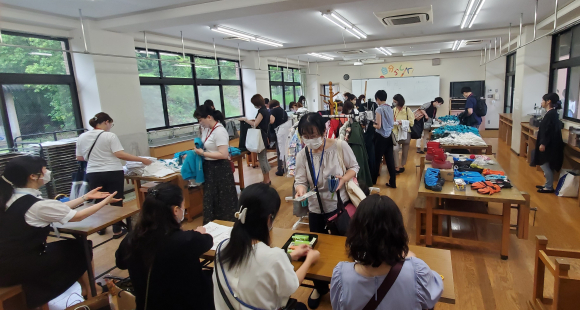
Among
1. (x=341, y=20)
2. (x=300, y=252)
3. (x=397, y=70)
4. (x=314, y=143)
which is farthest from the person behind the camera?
(x=397, y=70)

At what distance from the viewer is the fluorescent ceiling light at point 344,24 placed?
192 inches

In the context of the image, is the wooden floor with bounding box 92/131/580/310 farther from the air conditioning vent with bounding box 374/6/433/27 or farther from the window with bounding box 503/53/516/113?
the window with bounding box 503/53/516/113

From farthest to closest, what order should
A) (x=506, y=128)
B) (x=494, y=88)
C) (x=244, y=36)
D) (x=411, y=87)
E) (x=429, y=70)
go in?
(x=411, y=87)
(x=429, y=70)
(x=494, y=88)
(x=506, y=128)
(x=244, y=36)

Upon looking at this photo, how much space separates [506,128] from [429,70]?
4.11 meters

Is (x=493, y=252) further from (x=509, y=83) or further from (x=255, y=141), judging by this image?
(x=509, y=83)

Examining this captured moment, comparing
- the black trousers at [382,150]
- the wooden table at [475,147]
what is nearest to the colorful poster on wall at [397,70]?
the wooden table at [475,147]

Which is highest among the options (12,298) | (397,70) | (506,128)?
(397,70)

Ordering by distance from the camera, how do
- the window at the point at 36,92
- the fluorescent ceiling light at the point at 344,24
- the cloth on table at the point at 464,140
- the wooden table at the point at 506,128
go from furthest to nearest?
the wooden table at the point at 506,128 < the fluorescent ceiling light at the point at 344,24 < the cloth on table at the point at 464,140 < the window at the point at 36,92

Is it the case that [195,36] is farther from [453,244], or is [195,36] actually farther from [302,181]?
[453,244]

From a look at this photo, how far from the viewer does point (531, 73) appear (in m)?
6.20

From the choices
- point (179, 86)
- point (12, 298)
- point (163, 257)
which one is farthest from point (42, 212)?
point (179, 86)

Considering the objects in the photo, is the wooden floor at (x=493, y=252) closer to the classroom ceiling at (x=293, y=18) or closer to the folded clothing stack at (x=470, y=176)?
the folded clothing stack at (x=470, y=176)

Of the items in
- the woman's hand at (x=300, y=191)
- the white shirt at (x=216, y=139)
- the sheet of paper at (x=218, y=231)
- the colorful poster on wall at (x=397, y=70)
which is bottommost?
the sheet of paper at (x=218, y=231)

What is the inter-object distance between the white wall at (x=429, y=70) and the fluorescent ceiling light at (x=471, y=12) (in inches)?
214
